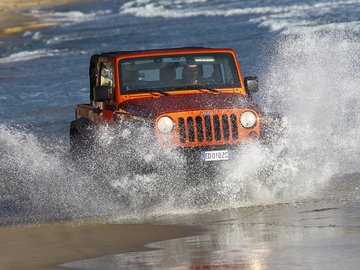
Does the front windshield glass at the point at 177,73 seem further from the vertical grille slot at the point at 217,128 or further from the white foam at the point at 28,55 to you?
the white foam at the point at 28,55

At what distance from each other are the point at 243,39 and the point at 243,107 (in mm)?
25400

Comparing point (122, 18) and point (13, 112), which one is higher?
point (13, 112)

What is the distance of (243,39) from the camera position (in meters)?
38.0

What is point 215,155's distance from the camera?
12570 millimetres

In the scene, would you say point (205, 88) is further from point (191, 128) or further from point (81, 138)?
point (81, 138)

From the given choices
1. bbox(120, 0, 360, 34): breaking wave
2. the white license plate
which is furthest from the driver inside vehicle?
bbox(120, 0, 360, 34): breaking wave

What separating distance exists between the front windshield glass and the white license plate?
4.48ft

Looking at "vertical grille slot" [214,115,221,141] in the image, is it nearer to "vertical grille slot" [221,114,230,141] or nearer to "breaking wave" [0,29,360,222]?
"vertical grille slot" [221,114,230,141]

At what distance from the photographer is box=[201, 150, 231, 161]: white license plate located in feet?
41.1

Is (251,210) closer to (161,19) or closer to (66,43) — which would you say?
(66,43)

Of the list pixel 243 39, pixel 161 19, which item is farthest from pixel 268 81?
pixel 161 19

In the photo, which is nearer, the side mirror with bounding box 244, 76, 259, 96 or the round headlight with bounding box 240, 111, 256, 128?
the round headlight with bounding box 240, 111, 256, 128

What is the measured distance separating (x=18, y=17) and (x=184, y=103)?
4990 centimetres

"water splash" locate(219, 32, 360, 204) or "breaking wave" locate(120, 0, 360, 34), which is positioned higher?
"water splash" locate(219, 32, 360, 204)
